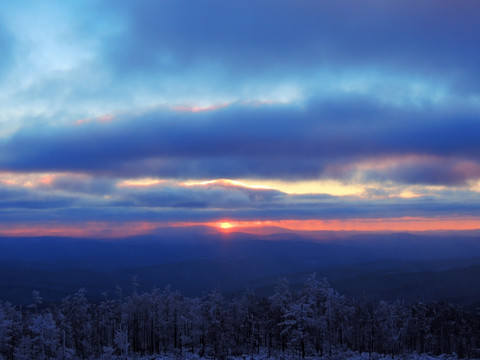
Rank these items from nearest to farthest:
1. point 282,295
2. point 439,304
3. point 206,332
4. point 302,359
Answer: point 302,359 → point 282,295 → point 206,332 → point 439,304

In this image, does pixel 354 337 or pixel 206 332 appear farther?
pixel 354 337

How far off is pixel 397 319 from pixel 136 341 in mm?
60835

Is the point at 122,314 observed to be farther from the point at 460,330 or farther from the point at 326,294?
the point at 460,330

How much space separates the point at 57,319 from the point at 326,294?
5481 centimetres

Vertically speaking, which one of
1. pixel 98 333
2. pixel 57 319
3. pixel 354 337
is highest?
pixel 57 319

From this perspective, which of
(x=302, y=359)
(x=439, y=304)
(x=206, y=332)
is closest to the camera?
(x=302, y=359)

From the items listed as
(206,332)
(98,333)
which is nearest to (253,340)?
(206,332)

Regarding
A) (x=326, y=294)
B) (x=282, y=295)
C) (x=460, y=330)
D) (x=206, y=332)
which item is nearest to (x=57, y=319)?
(x=206, y=332)

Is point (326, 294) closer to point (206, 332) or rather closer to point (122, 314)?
point (206, 332)

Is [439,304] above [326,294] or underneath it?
underneath

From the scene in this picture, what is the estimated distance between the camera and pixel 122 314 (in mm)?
90062

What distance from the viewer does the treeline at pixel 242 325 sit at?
73.2 meters

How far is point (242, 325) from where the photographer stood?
90.9 metres

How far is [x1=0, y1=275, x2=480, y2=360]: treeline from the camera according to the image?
240 feet
